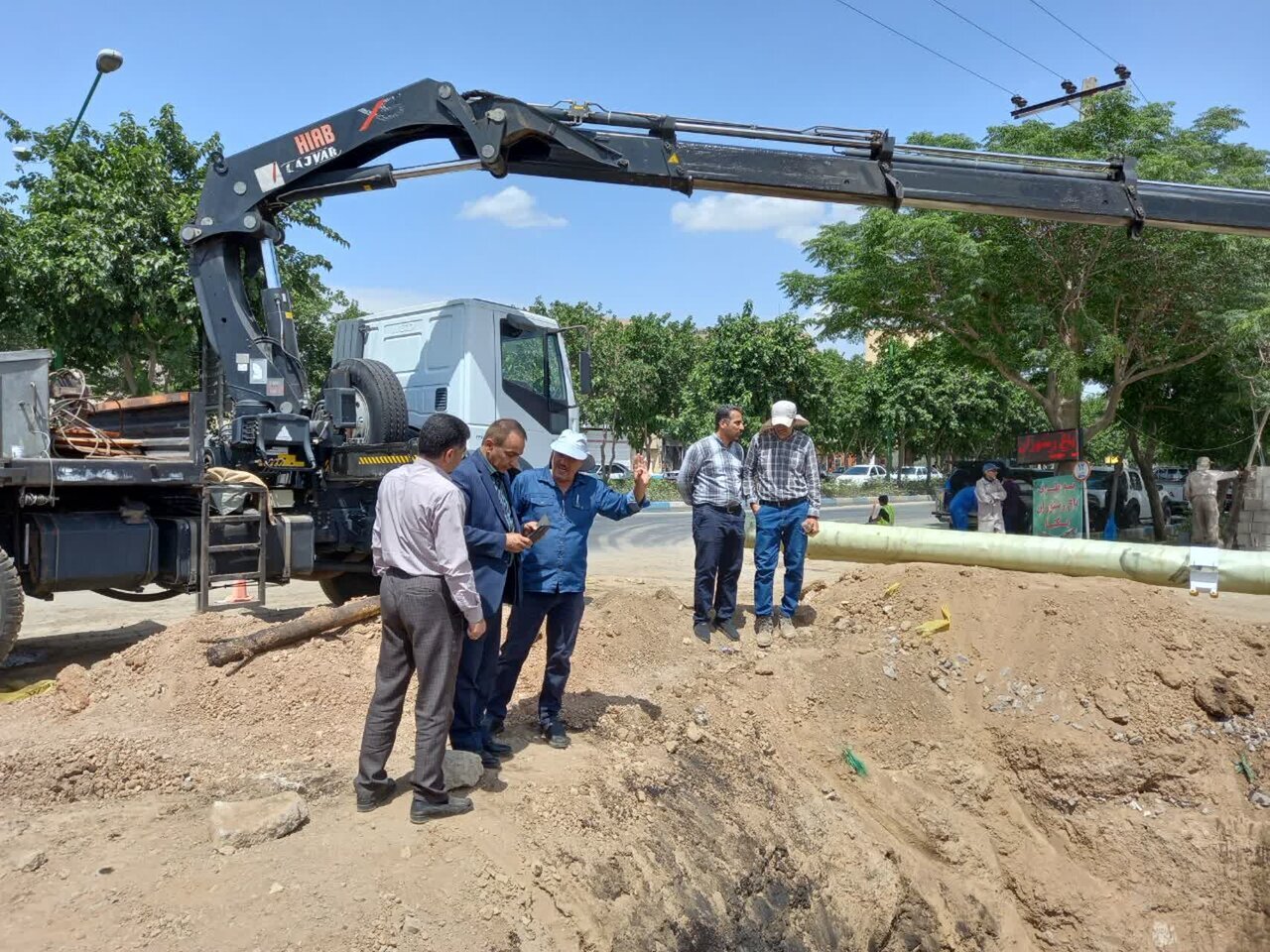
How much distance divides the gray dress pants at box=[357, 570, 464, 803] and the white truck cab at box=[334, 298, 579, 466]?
4753mm

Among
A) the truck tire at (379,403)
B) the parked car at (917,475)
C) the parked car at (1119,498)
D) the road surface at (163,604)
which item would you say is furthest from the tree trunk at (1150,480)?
the parked car at (917,475)

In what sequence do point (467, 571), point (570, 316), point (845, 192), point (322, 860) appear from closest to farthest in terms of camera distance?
point (322, 860) < point (467, 571) < point (845, 192) < point (570, 316)

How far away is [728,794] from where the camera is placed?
5.09 m

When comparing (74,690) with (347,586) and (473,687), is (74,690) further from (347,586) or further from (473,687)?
Answer: (347,586)

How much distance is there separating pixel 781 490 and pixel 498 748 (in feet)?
11.3

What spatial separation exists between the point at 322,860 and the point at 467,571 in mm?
1250

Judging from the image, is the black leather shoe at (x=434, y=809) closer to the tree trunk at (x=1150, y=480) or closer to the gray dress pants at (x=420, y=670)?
the gray dress pants at (x=420, y=670)

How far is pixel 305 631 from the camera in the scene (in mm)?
6176

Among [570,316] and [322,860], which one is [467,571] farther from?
[570,316]

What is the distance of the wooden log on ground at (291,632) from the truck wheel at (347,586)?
8.23 ft

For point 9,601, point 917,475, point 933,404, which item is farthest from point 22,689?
point 917,475

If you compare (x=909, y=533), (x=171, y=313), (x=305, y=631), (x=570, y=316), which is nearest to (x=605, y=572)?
(x=909, y=533)

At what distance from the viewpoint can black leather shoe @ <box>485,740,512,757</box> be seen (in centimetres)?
471

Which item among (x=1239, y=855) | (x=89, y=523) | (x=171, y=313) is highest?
(x=171, y=313)
